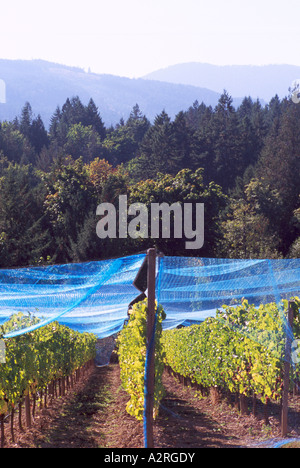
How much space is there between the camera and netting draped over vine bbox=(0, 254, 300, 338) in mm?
6629

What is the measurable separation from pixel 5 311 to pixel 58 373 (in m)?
4.20

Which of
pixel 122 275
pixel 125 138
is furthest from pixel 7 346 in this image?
pixel 125 138

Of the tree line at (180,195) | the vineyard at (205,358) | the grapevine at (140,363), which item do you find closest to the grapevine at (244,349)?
the vineyard at (205,358)

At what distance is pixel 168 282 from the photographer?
7051mm

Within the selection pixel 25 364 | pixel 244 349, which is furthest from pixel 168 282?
pixel 25 364

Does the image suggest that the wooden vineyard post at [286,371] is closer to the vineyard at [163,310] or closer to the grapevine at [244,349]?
the vineyard at [163,310]

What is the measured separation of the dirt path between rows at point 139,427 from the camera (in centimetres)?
655

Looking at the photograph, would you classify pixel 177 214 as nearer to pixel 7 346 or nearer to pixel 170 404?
pixel 170 404

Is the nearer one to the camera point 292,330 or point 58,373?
point 292,330

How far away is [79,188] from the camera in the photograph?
110 ft

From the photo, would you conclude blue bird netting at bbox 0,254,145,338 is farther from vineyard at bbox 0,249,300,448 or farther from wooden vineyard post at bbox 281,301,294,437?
wooden vineyard post at bbox 281,301,294,437
